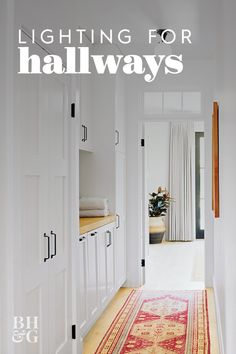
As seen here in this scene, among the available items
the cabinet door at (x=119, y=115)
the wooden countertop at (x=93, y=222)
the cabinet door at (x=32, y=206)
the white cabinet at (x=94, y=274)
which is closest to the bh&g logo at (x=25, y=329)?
the cabinet door at (x=32, y=206)

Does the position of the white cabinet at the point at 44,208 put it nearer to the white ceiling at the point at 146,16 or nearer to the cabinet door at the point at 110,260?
the white ceiling at the point at 146,16

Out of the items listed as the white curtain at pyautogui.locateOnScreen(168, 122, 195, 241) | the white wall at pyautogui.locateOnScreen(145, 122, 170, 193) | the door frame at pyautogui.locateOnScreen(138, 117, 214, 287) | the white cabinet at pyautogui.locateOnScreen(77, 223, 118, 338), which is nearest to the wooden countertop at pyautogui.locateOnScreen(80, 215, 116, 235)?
the white cabinet at pyautogui.locateOnScreen(77, 223, 118, 338)

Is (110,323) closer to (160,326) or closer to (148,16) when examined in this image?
(160,326)

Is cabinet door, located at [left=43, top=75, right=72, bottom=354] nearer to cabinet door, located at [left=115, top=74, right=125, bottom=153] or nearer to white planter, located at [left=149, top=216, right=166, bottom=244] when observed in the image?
cabinet door, located at [left=115, top=74, right=125, bottom=153]

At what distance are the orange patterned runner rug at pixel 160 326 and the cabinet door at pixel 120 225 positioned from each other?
0.29 m

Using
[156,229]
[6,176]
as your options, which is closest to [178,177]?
[156,229]

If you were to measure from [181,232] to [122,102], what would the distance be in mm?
4990

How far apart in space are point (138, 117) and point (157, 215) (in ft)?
13.7

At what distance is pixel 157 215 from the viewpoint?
9.90 metres

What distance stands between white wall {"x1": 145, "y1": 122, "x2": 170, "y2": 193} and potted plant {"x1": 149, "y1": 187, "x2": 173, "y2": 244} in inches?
15.6

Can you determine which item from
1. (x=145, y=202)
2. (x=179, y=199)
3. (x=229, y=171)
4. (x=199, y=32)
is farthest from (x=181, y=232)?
(x=229, y=171)

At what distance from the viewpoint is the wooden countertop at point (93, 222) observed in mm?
3760

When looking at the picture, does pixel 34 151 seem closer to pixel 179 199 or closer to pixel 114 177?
pixel 114 177

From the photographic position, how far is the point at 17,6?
2289mm
